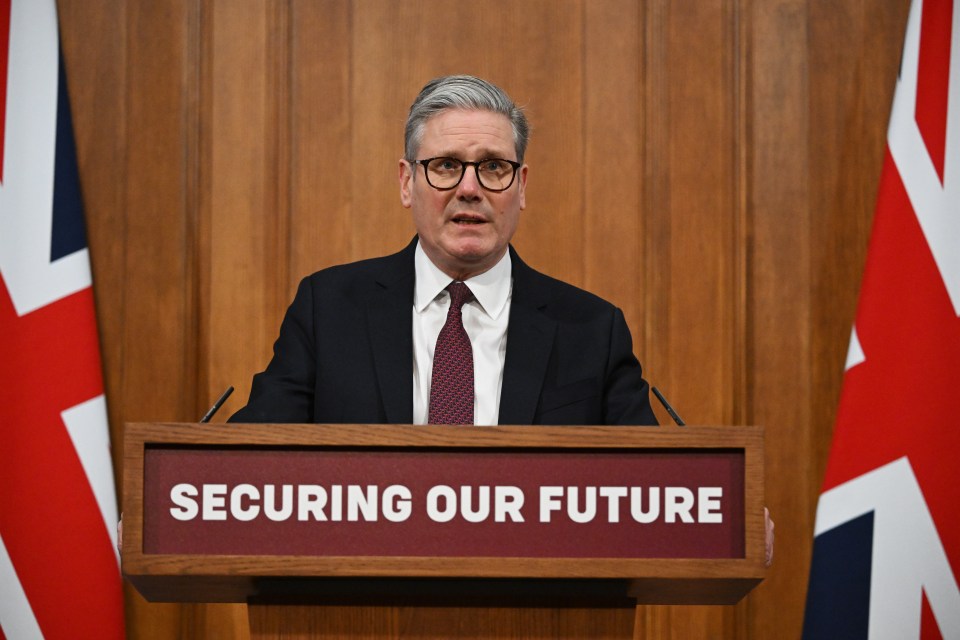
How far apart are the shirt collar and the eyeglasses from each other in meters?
0.13

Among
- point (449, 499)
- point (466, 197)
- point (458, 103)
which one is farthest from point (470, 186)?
point (449, 499)

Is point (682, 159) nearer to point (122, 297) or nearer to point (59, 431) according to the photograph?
point (122, 297)

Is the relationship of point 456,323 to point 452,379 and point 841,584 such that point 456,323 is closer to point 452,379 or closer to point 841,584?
point 452,379

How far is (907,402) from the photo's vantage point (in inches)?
88.4

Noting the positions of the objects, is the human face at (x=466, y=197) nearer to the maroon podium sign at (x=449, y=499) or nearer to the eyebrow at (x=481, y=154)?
the eyebrow at (x=481, y=154)

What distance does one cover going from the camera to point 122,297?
2439 millimetres

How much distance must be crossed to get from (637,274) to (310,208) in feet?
2.46

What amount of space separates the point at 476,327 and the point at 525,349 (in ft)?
0.37

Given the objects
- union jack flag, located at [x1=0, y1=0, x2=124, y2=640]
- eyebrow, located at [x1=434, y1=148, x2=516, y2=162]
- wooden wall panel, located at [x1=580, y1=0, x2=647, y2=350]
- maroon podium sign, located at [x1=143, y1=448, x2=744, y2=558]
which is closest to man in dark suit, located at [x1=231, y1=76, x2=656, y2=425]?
eyebrow, located at [x1=434, y1=148, x2=516, y2=162]

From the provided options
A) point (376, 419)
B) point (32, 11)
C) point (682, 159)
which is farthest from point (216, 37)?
point (376, 419)

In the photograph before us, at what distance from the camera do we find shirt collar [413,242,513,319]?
1.73 meters

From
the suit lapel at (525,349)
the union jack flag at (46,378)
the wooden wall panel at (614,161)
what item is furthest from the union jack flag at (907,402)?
the union jack flag at (46,378)

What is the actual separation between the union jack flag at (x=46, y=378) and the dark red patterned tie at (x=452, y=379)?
39.3 inches

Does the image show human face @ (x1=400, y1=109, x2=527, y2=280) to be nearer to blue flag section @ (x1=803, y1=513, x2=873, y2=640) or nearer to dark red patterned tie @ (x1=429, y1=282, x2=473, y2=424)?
dark red patterned tie @ (x1=429, y1=282, x2=473, y2=424)
